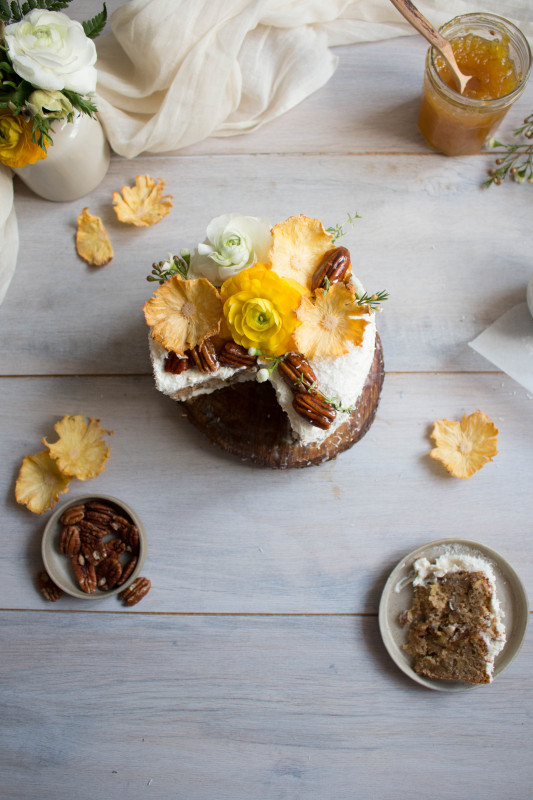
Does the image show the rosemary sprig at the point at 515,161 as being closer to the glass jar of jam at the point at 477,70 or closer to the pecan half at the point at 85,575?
the glass jar of jam at the point at 477,70

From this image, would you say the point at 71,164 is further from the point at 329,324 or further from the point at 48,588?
the point at 48,588

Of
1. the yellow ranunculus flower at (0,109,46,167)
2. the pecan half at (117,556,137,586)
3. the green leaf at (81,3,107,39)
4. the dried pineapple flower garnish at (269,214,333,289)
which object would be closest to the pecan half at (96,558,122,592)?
the pecan half at (117,556,137,586)

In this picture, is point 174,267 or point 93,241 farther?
point 93,241

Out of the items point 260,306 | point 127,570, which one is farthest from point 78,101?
point 127,570

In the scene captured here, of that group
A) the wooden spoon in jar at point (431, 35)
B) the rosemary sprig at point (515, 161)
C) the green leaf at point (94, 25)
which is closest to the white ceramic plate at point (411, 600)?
the rosemary sprig at point (515, 161)

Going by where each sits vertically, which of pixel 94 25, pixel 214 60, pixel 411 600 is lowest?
pixel 411 600

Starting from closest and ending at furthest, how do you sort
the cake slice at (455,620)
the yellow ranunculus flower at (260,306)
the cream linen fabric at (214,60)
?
1. the yellow ranunculus flower at (260,306)
2. the cake slice at (455,620)
3. the cream linen fabric at (214,60)
